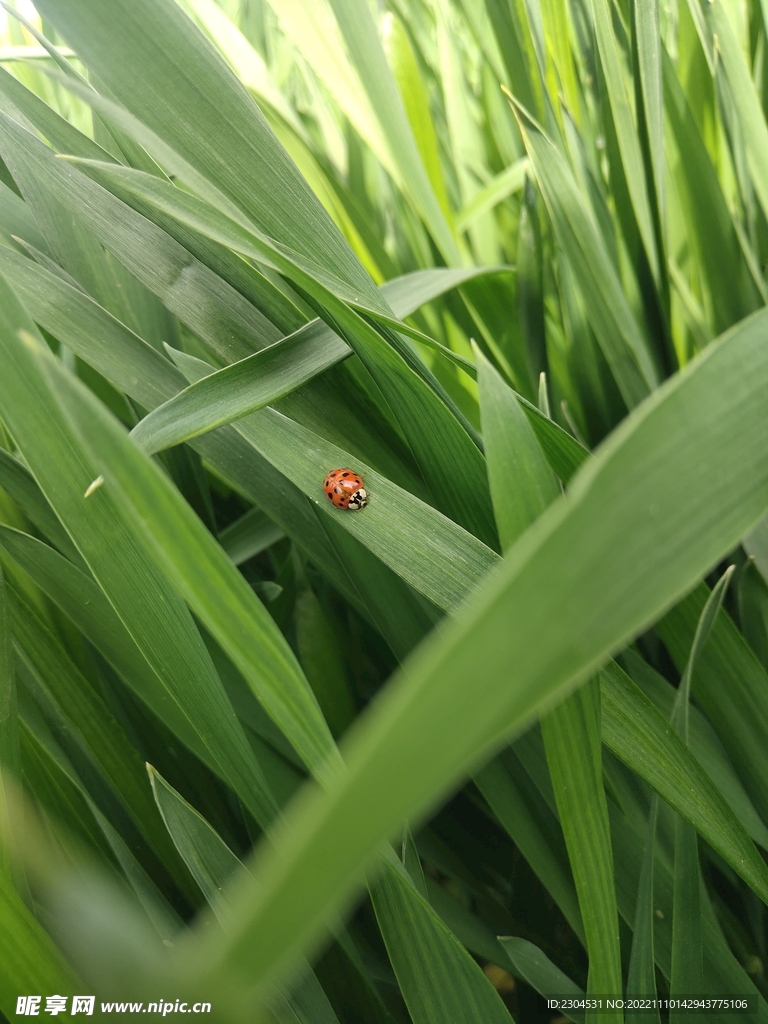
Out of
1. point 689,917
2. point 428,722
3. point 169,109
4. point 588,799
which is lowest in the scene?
point 689,917

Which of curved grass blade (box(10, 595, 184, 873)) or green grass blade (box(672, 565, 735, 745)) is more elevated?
curved grass blade (box(10, 595, 184, 873))

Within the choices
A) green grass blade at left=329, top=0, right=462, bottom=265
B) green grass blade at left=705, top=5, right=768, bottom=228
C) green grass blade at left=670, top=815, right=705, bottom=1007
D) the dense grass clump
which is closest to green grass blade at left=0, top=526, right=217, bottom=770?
the dense grass clump

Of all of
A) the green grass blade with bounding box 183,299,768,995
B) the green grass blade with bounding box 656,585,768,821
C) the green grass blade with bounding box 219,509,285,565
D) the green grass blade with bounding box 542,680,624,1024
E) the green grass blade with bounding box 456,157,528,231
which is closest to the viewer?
the green grass blade with bounding box 183,299,768,995

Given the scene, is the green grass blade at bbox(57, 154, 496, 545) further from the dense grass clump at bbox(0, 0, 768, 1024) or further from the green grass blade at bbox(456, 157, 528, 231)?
the green grass blade at bbox(456, 157, 528, 231)

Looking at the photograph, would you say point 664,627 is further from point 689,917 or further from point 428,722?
point 428,722

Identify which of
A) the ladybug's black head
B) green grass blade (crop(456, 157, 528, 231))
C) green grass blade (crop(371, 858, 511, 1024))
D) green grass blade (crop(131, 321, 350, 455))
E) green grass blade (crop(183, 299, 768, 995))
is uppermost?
green grass blade (crop(456, 157, 528, 231))

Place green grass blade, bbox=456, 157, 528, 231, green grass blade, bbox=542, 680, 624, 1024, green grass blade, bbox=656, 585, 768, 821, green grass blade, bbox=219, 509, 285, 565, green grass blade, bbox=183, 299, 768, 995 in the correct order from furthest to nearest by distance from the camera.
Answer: green grass blade, bbox=456, 157, 528, 231, green grass blade, bbox=219, 509, 285, 565, green grass blade, bbox=656, 585, 768, 821, green grass blade, bbox=542, 680, 624, 1024, green grass blade, bbox=183, 299, 768, 995

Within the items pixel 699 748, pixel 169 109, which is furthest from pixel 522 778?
pixel 169 109

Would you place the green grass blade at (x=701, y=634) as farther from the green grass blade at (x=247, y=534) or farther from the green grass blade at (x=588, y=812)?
the green grass blade at (x=247, y=534)
